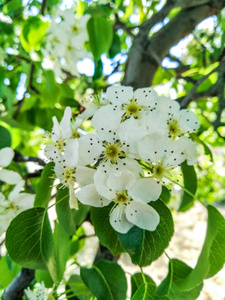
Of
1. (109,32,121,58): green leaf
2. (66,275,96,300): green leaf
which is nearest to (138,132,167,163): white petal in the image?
(66,275,96,300): green leaf

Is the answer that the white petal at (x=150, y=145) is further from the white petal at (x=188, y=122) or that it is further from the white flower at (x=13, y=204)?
the white flower at (x=13, y=204)

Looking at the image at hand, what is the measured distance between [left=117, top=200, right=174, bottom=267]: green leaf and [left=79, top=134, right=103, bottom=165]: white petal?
0.33 feet

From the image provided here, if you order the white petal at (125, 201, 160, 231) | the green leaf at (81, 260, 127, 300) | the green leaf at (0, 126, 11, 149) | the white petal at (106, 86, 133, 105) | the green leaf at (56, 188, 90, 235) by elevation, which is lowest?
the green leaf at (81, 260, 127, 300)

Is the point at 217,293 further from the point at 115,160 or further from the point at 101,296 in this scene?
the point at 115,160

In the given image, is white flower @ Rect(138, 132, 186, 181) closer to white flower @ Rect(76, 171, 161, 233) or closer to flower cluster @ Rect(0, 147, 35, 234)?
white flower @ Rect(76, 171, 161, 233)

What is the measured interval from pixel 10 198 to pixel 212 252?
1.23 ft

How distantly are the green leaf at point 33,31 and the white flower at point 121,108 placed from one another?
55 cm

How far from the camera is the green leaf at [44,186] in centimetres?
54

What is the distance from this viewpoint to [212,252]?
1.58ft

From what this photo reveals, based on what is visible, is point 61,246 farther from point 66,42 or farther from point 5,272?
point 66,42

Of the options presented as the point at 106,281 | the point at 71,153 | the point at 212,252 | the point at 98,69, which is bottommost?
the point at 106,281

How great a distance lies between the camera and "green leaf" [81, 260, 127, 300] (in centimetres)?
56

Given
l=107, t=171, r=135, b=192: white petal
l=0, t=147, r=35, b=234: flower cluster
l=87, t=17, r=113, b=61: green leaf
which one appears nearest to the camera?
l=107, t=171, r=135, b=192: white petal

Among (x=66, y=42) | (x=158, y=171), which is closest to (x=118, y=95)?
(x=158, y=171)
